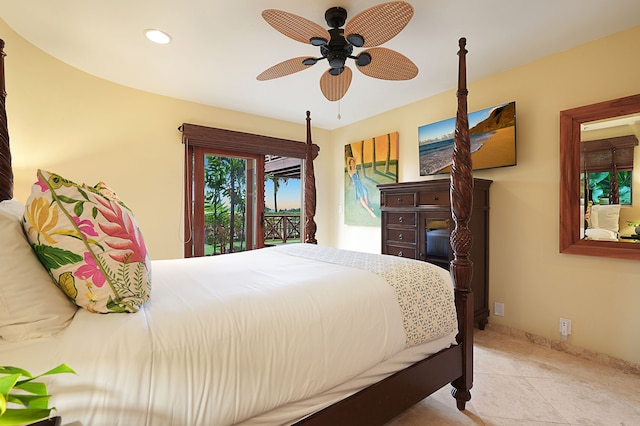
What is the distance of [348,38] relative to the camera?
1781 mm

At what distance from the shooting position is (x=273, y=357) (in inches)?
38.0

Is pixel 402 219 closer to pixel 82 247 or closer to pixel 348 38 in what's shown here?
pixel 348 38

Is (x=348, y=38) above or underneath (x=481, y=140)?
above

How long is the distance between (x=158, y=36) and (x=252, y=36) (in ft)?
2.28

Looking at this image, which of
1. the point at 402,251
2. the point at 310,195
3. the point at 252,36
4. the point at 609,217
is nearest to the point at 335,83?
the point at 252,36

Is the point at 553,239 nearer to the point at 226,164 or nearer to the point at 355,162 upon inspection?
A: the point at 355,162

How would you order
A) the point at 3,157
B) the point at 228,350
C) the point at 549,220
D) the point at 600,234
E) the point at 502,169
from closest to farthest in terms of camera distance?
the point at 228,350 → the point at 3,157 → the point at 600,234 → the point at 549,220 → the point at 502,169

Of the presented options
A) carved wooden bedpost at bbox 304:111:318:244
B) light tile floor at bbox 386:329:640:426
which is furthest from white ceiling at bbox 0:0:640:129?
light tile floor at bbox 386:329:640:426

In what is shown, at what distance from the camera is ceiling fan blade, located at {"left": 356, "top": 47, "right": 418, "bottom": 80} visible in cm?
190

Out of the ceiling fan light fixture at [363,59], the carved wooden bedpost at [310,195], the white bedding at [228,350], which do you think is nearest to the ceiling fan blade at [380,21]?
the ceiling fan light fixture at [363,59]

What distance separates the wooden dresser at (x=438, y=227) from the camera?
8.78 feet

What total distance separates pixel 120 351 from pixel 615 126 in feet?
10.6

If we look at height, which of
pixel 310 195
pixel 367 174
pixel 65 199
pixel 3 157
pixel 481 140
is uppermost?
pixel 481 140

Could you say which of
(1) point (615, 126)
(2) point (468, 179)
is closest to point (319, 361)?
(2) point (468, 179)
